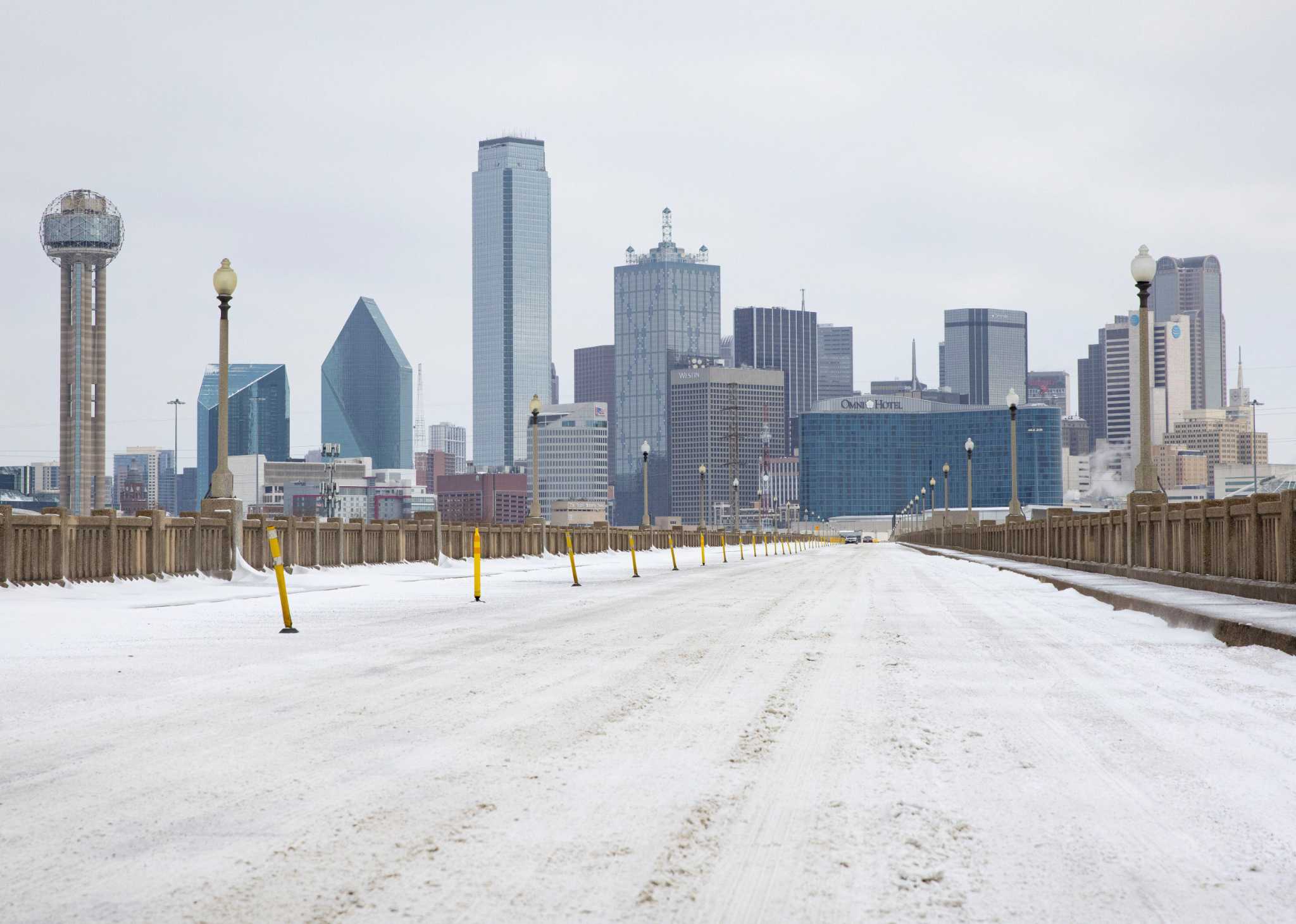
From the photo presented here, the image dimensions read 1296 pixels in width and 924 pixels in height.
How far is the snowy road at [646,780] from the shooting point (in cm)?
452

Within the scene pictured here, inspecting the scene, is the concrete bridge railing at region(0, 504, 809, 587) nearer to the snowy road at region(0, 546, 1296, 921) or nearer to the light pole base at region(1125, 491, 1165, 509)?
the snowy road at region(0, 546, 1296, 921)

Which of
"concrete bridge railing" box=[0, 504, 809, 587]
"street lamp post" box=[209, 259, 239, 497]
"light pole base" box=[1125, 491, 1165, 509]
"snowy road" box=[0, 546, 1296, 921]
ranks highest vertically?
"street lamp post" box=[209, 259, 239, 497]

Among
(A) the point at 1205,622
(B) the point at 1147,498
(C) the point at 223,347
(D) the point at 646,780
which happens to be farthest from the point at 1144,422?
(D) the point at 646,780

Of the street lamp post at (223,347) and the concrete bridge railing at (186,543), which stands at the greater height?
the street lamp post at (223,347)

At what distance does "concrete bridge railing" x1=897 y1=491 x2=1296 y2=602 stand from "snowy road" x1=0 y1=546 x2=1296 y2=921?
4.28 meters

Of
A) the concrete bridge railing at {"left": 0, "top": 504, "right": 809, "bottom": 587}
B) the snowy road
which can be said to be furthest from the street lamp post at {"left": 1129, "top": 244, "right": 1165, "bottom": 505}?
the concrete bridge railing at {"left": 0, "top": 504, "right": 809, "bottom": 587}

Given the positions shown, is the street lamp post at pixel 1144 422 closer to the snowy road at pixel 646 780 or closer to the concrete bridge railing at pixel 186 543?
the snowy road at pixel 646 780

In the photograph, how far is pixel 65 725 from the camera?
317 inches

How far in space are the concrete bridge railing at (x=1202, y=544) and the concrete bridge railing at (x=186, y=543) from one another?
1658 centimetres

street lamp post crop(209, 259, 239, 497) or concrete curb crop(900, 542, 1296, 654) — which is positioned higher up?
street lamp post crop(209, 259, 239, 497)

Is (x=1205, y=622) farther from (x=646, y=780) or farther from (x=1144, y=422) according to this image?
(x=1144, y=422)

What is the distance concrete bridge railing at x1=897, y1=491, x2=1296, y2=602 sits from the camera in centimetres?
1666

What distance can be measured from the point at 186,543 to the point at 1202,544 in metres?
18.0

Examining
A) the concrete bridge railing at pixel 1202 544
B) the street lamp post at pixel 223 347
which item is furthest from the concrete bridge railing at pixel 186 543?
the concrete bridge railing at pixel 1202 544
